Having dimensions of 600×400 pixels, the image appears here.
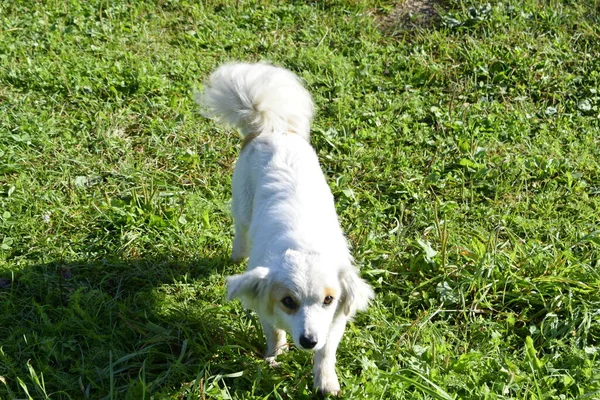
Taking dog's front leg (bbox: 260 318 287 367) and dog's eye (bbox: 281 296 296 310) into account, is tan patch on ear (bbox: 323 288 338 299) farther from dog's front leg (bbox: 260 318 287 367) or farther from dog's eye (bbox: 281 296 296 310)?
dog's front leg (bbox: 260 318 287 367)

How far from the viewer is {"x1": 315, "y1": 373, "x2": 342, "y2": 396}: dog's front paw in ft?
11.7

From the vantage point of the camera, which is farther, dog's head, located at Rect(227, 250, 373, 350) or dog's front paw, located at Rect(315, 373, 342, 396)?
dog's front paw, located at Rect(315, 373, 342, 396)

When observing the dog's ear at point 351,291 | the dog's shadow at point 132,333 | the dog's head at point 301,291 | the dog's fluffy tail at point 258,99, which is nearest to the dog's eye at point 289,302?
the dog's head at point 301,291

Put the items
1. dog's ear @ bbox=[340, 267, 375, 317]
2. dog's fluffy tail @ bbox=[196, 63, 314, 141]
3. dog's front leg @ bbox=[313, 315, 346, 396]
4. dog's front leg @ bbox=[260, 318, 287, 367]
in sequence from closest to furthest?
dog's ear @ bbox=[340, 267, 375, 317] < dog's front leg @ bbox=[313, 315, 346, 396] < dog's front leg @ bbox=[260, 318, 287, 367] < dog's fluffy tail @ bbox=[196, 63, 314, 141]

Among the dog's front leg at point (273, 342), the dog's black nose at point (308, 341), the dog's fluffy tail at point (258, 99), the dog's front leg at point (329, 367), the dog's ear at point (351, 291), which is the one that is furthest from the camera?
the dog's fluffy tail at point (258, 99)

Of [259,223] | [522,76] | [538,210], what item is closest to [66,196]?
[259,223]

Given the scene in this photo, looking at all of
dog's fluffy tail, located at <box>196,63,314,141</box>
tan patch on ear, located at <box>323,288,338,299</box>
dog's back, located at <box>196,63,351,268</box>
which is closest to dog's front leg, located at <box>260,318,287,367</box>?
dog's back, located at <box>196,63,351,268</box>

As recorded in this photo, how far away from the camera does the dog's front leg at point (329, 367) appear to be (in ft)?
11.6

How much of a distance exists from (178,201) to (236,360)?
174cm

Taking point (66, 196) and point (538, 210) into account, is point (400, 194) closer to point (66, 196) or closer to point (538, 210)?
point (538, 210)

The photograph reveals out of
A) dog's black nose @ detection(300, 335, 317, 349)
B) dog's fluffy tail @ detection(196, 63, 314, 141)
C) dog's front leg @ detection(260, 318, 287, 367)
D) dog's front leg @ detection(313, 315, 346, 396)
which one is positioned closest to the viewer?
dog's black nose @ detection(300, 335, 317, 349)

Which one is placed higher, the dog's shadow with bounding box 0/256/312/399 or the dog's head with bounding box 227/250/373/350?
the dog's head with bounding box 227/250/373/350

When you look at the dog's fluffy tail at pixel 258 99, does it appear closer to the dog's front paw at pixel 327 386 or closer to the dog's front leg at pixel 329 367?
the dog's front leg at pixel 329 367

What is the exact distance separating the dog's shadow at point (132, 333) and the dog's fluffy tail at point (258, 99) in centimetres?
102
